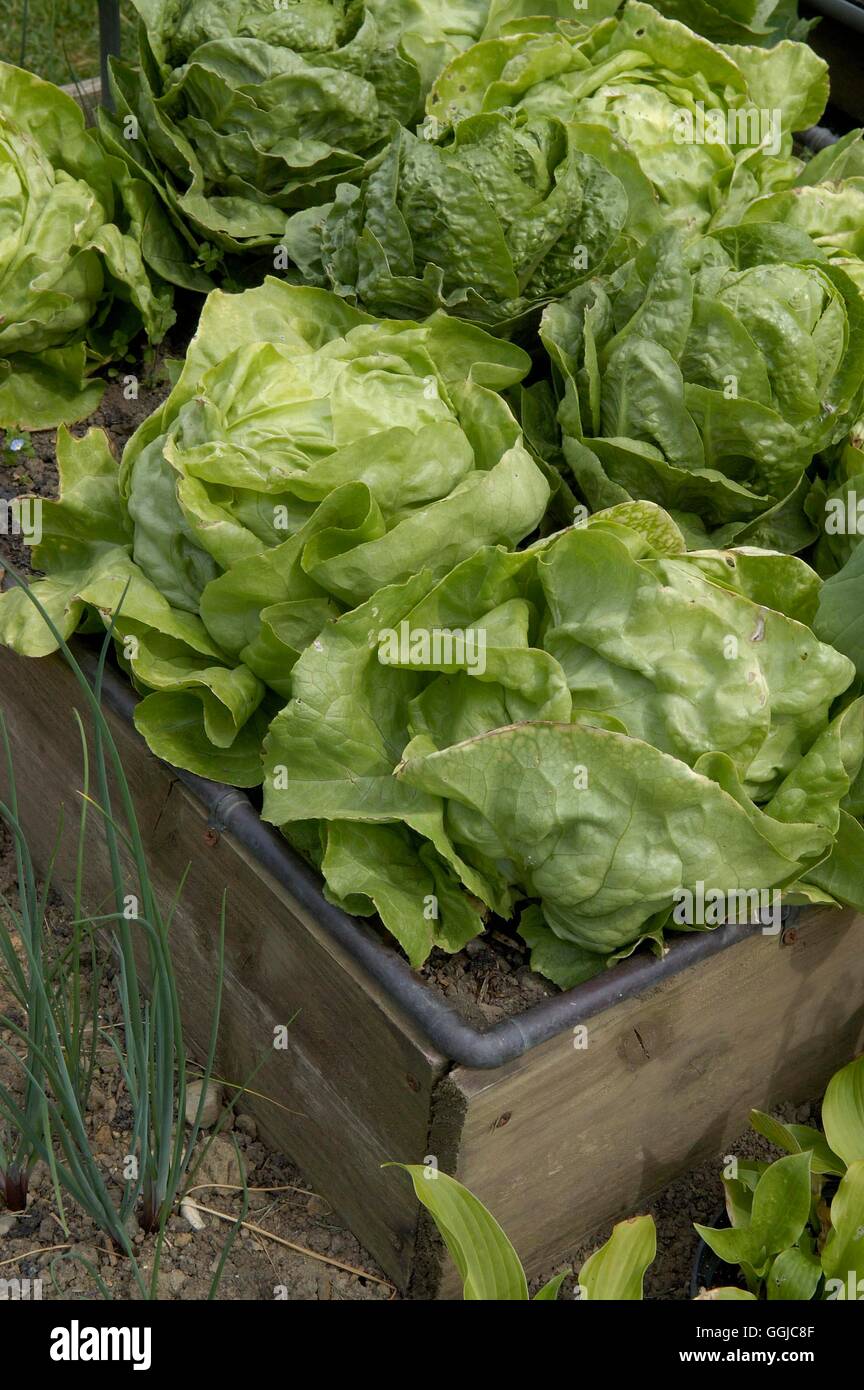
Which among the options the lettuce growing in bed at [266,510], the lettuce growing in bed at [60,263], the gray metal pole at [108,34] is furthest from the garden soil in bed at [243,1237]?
the gray metal pole at [108,34]

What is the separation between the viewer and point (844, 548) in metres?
2.02

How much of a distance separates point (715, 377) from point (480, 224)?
427mm

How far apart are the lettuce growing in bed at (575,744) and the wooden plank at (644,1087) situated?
114 mm

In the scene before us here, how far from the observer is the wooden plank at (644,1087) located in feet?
5.37

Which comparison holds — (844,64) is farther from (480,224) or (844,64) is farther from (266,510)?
(266,510)

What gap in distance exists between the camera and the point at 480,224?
206 centimetres

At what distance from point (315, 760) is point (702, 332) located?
82 centimetres

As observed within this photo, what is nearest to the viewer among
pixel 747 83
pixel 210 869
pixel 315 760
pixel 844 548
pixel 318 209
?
pixel 315 760

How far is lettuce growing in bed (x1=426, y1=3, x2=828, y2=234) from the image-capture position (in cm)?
231

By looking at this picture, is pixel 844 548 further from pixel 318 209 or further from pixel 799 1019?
pixel 318 209

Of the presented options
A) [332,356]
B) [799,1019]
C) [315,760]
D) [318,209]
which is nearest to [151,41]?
[318,209]

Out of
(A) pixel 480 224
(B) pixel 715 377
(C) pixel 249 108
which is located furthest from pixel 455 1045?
(C) pixel 249 108

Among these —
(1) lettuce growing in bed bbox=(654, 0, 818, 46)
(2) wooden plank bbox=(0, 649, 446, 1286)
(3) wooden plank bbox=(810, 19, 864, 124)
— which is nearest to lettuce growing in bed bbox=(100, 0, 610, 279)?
(1) lettuce growing in bed bbox=(654, 0, 818, 46)

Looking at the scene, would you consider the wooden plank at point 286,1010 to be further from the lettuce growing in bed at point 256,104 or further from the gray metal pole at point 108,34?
the gray metal pole at point 108,34
